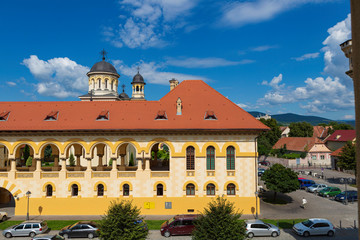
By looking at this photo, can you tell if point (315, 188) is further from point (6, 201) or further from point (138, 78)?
point (138, 78)

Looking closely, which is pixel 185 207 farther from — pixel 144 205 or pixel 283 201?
pixel 283 201

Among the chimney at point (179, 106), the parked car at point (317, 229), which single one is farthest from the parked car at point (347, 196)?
the chimney at point (179, 106)

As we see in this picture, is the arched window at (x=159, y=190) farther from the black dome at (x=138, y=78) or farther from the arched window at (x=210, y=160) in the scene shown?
the black dome at (x=138, y=78)

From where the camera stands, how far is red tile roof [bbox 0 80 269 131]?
27.4m

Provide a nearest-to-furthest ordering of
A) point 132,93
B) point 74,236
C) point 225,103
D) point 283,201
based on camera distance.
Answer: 1. point 74,236
2. point 225,103
3. point 283,201
4. point 132,93

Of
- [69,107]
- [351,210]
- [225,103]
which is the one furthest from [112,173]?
[351,210]

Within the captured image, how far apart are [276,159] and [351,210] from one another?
41685 millimetres

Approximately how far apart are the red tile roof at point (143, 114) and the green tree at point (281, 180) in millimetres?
7606

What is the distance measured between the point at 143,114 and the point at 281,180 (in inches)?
745

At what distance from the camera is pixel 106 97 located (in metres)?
53.5

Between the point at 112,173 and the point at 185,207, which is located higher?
the point at 112,173

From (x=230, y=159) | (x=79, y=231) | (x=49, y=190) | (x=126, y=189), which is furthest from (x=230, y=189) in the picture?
(x=49, y=190)

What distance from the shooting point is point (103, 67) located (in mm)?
56938

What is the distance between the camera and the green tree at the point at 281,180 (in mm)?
29688
